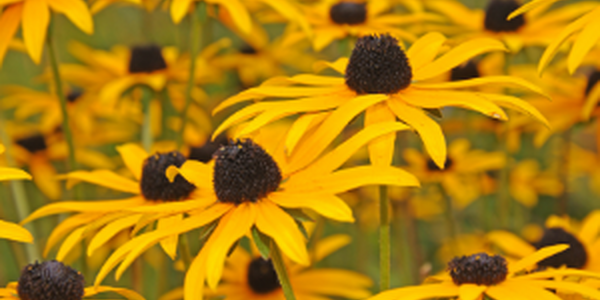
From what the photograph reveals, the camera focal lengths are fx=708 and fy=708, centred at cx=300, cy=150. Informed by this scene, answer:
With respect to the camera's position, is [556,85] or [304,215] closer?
[304,215]

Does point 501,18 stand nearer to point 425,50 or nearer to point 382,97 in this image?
point 425,50

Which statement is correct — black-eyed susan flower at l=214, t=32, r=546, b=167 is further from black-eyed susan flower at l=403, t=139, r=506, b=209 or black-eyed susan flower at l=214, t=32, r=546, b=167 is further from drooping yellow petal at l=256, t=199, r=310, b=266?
black-eyed susan flower at l=403, t=139, r=506, b=209

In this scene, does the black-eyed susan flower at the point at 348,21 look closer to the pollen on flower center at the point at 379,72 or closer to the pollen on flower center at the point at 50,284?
the pollen on flower center at the point at 379,72

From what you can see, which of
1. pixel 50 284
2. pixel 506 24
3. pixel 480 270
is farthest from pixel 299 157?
pixel 506 24

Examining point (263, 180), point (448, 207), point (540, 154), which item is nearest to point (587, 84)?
point (448, 207)

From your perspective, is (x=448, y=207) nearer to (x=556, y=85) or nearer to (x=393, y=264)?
(x=556, y=85)

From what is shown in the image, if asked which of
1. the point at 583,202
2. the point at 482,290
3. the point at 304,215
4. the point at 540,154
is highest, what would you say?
the point at 540,154
